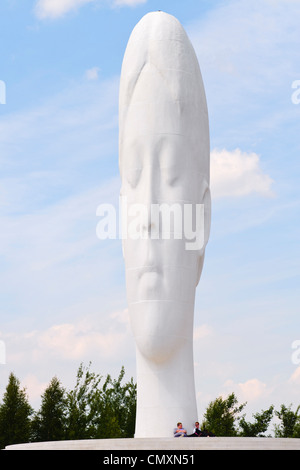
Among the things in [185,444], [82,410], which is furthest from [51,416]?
[185,444]

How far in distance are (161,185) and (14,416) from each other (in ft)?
60.3

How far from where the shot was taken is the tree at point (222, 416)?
130 feet

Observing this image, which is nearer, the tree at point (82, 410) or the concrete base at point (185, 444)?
the concrete base at point (185, 444)

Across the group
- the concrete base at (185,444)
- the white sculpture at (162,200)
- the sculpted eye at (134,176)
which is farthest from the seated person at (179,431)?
the sculpted eye at (134,176)

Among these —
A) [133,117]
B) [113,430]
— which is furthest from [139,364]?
[113,430]

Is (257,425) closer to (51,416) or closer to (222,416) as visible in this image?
(222,416)

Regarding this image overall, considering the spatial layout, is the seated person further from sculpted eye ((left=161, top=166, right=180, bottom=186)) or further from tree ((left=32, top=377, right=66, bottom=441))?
tree ((left=32, top=377, right=66, bottom=441))

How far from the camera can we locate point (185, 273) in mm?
18906

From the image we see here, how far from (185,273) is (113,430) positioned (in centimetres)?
1694

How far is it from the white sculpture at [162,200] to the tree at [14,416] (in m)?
15.8

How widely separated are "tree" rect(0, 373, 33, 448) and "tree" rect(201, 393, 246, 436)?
9.94m

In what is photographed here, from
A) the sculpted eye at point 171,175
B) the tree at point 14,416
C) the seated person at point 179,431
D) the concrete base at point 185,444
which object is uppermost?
the sculpted eye at point 171,175

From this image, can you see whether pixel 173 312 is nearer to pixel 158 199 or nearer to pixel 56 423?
pixel 158 199

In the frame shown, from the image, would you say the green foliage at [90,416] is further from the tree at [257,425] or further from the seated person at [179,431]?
the seated person at [179,431]
